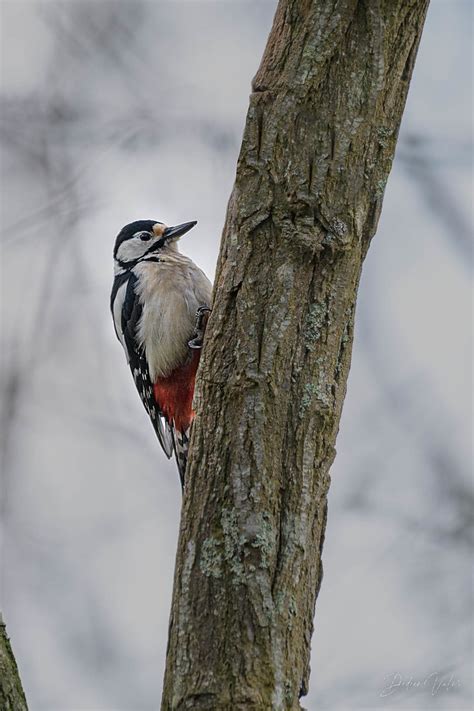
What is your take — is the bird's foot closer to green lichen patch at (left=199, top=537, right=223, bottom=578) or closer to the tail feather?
the tail feather

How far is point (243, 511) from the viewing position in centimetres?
194

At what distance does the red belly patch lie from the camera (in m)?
→ 4.26

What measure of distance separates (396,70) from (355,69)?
0.10m

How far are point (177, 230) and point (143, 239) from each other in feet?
0.68

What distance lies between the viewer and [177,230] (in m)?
4.70

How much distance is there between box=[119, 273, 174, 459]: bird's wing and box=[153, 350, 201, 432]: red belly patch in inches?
3.1

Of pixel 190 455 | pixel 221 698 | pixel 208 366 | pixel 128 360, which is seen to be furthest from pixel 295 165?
pixel 128 360

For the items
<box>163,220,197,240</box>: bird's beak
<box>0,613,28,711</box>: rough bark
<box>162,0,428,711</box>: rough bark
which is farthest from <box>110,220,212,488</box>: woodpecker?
<box>0,613,28,711</box>: rough bark

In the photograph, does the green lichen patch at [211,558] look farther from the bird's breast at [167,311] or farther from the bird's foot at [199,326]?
the bird's breast at [167,311]

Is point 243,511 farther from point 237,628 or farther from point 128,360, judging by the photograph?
point 128,360

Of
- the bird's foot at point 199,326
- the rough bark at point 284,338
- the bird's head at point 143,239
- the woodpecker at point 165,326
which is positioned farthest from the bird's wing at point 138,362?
the rough bark at point 284,338

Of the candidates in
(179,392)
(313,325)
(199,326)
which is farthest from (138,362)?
(313,325)

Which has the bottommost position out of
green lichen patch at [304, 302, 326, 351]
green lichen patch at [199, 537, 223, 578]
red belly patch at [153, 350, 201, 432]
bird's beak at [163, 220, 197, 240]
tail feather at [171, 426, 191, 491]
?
green lichen patch at [199, 537, 223, 578]

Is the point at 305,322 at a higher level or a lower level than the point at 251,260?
lower
